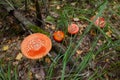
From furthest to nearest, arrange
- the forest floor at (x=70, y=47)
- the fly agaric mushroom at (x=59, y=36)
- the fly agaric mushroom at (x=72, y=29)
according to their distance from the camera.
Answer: the fly agaric mushroom at (x=72, y=29), the fly agaric mushroom at (x=59, y=36), the forest floor at (x=70, y=47)

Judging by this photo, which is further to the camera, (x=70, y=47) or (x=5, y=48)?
(x=5, y=48)

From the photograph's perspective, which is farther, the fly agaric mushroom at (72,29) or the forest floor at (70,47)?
the fly agaric mushroom at (72,29)

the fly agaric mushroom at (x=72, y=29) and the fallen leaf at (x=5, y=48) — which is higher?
the fly agaric mushroom at (x=72, y=29)

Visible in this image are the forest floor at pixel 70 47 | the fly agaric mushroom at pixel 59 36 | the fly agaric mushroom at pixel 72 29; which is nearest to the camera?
the forest floor at pixel 70 47

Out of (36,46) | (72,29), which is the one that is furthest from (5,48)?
(72,29)

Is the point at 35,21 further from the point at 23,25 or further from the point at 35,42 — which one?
the point at 35,42

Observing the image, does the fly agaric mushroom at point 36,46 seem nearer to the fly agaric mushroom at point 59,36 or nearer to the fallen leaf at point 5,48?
the fly agaric mushroom at point 59,36

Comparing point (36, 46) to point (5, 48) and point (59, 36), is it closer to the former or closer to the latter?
point (59, 36)

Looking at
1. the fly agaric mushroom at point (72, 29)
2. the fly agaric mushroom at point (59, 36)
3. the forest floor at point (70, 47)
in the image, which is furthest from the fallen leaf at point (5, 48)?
the fly agaric mushroom at point (72, 29)

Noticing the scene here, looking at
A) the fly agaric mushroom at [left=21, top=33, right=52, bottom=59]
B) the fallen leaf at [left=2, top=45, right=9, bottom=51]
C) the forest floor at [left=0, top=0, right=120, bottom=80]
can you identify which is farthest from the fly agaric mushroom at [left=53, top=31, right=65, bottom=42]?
the fallen leaf at [left=2, top=45, right=9, bottom=51]

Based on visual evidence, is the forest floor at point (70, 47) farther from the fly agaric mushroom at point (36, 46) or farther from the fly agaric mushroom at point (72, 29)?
the fly agaric mushroom at point (36, 46)

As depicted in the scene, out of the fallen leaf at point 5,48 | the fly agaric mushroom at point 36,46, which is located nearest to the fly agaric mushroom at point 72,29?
the fly agaric mushroom at point 36,46
